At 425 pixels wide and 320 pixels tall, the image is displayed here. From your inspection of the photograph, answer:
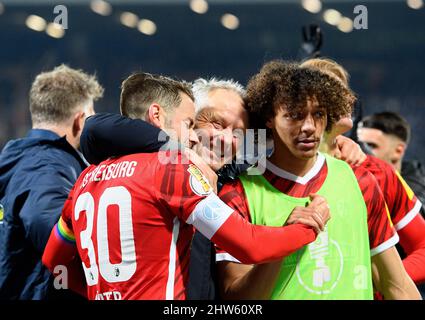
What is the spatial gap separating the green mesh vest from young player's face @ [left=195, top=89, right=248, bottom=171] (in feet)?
0.62

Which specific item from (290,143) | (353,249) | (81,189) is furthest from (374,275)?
(81,189)

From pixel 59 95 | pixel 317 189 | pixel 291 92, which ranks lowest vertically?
pixel 317 189

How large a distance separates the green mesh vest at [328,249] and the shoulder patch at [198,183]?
0.24 m

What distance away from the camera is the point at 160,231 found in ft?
8.21

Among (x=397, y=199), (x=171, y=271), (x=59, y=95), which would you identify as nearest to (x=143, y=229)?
(x=171, y=271)

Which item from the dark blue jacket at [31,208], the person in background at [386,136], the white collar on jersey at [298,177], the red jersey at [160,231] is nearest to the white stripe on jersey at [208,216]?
the red jersey at [160,231]

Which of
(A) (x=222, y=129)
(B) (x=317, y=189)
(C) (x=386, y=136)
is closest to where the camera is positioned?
(B) (x=317, y=189)

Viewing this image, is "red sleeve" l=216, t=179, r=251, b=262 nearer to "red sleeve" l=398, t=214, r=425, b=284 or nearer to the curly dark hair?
the curly dark hair

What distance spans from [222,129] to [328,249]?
1.93 feet

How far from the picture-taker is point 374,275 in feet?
9.42

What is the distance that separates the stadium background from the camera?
991 cm

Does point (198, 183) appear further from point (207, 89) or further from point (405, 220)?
point (405, 220)

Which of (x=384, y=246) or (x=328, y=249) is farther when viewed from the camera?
(x=384, y=246)

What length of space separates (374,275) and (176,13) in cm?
843
